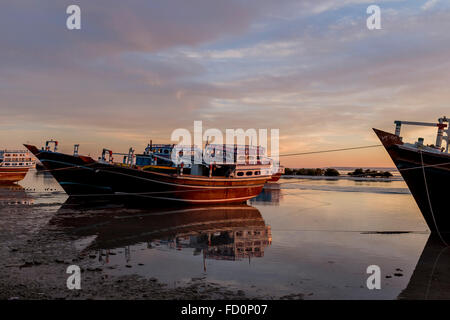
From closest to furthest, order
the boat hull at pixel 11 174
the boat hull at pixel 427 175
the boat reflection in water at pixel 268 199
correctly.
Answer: the boat hull at pixel 427 175 → the boat reflection in water at pixel 268 199 → the boat hull at pixel 11 174

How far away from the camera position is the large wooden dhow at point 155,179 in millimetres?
21734

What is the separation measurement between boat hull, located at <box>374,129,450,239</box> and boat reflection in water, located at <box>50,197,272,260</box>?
634cm

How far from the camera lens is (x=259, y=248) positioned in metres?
11.2

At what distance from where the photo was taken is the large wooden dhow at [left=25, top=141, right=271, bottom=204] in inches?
856

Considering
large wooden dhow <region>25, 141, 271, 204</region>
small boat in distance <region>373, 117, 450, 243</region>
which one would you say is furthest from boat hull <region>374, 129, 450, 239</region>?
large wooden dhow <region>25, 141, 271, 204</region>

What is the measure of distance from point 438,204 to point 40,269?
47.6 ft

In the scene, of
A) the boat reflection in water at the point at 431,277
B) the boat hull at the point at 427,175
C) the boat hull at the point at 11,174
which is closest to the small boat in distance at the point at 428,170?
the boat hull at the point at 427,175

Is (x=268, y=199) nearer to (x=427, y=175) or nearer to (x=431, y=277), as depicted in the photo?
(x=427, y=175)

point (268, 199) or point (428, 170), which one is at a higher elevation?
point (428, 170)

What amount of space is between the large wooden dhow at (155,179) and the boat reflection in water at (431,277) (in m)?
14.5

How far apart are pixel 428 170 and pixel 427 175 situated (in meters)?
0.21

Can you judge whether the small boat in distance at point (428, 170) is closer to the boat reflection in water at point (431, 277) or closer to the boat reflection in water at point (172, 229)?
the boat reflection in water at point (431, 277)

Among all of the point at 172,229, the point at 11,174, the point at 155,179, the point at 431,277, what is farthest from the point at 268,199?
the point at 11,174

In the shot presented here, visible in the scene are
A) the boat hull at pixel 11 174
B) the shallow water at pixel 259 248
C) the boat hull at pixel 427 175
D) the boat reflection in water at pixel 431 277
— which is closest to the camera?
the boat reflection in water at pixel 431 277
